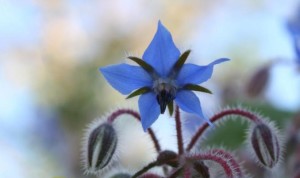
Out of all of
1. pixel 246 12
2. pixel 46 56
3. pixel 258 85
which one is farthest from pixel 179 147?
pixel 246 12

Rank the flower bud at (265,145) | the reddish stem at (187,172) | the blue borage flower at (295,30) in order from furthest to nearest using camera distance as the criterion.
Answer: the blue borage flower at (295,30), the flower bud at (265,145), the reddish stem at (187,172)

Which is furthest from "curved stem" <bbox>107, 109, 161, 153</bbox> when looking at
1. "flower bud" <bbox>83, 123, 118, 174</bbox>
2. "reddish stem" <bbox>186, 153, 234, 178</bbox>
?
"reddish stem" <bbox>186, 153, 234, 178</bbox>

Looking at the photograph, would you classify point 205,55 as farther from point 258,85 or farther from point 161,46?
point 161,46

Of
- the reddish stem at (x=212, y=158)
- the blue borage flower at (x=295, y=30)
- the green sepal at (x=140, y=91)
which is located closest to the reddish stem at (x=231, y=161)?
the reddish stem at (x=212, y=158)

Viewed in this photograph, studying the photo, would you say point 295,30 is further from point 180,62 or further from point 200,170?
point 200,170

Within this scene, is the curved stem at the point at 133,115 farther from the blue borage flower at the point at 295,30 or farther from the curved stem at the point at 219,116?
the blue borage flower at the point at 295,30

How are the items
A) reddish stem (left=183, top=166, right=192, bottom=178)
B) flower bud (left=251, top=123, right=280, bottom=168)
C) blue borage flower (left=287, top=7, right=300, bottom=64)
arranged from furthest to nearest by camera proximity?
blue borage flower (left=287, top=7, right=300, bottom=64) → flower bud (left=251, top=123, right=280, bottom=168) → reddish stem (left=183, top=166, right=192, bottom=178)

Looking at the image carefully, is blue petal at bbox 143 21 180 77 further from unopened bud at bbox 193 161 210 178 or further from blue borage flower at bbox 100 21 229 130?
unopened bud at bbox 193 161 210 178
